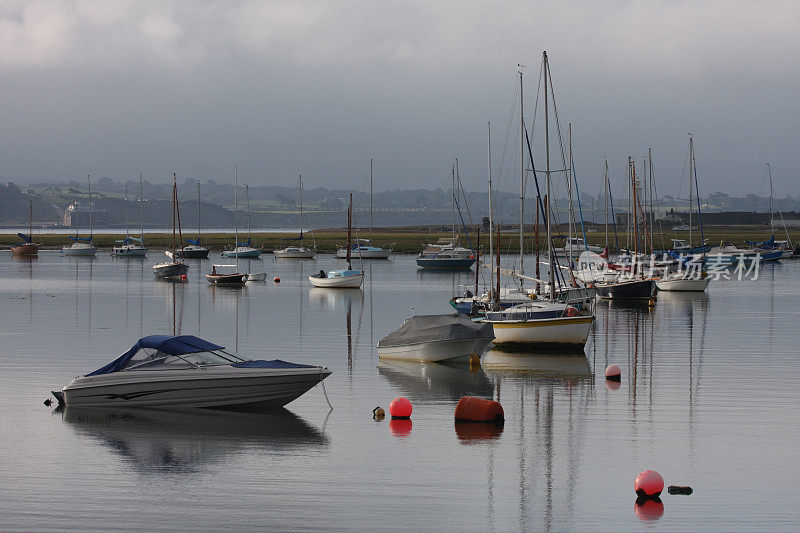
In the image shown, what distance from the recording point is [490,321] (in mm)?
34656

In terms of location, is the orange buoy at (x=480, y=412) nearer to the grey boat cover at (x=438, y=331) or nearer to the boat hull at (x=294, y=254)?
the grey boat cover at (x=438, y=331)

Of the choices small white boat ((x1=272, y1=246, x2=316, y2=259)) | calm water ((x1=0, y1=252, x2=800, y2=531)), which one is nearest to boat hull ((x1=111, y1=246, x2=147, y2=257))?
small white boat ((x1=272, y1=246, x2=316, y2=259))

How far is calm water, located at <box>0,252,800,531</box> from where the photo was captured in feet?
52.2

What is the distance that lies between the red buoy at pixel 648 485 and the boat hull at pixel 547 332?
700 inches

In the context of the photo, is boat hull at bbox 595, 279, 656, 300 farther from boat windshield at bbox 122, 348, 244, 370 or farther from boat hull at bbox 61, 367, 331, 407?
boat windshield at bbox 122, 348, 244, 370

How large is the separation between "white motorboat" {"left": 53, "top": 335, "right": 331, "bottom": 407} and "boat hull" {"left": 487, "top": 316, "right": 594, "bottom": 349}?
12.6 metres

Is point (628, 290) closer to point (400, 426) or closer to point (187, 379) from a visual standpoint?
point (400, 426)

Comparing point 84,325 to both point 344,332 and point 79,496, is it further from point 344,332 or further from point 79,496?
point 79,496

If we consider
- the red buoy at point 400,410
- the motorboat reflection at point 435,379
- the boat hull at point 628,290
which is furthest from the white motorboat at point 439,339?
the boat hull at point 628,290

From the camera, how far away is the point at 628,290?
197ft

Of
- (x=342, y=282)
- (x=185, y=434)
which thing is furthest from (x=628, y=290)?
(x=185, y=434)

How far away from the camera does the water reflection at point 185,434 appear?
19.6 metres

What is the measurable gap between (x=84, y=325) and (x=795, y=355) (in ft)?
99.1

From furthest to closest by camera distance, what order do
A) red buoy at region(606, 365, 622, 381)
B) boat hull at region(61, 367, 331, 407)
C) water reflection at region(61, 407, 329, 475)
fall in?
red buoy at region(606, 365, 622, 381), boat hull at region(61, 367, 331, 407), water reflection at region(61, 407, 329, 475)
